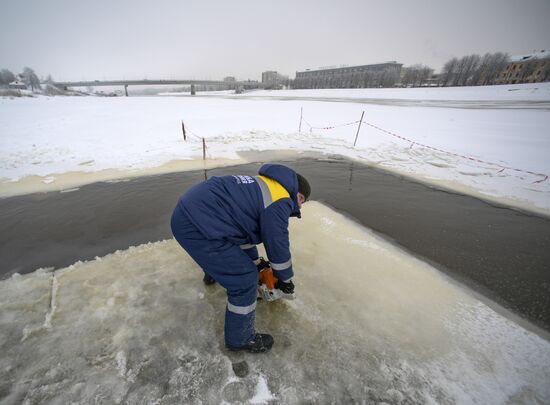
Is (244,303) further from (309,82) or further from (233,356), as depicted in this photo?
(309,82)

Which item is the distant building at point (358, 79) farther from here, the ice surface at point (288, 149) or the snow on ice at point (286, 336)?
the snow on ice at point (286, 336)

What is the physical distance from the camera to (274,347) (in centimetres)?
229

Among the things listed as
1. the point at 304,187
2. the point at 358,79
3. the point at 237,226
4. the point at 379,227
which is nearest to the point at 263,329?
the point at 237,226

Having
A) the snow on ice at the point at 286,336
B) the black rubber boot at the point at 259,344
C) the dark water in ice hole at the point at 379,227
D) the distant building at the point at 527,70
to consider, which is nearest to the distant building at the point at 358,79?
the distant building at the point at 527,70

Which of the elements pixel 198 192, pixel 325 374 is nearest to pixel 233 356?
pixel 325 374

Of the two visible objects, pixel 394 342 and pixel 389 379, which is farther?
pixel 394 342

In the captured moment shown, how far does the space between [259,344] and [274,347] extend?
16cm

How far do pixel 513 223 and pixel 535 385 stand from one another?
149 inches

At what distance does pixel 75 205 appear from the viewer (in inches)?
193

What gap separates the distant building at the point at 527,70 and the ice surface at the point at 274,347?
8204 centimetres

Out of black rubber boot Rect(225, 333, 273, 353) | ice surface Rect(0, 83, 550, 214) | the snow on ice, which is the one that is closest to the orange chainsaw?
the snow on ice

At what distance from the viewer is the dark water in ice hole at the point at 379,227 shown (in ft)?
10.9

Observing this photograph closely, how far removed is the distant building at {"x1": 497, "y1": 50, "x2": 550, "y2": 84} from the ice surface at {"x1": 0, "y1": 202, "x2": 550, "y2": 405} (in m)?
82.0

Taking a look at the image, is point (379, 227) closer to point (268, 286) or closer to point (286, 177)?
point (268, 286)
